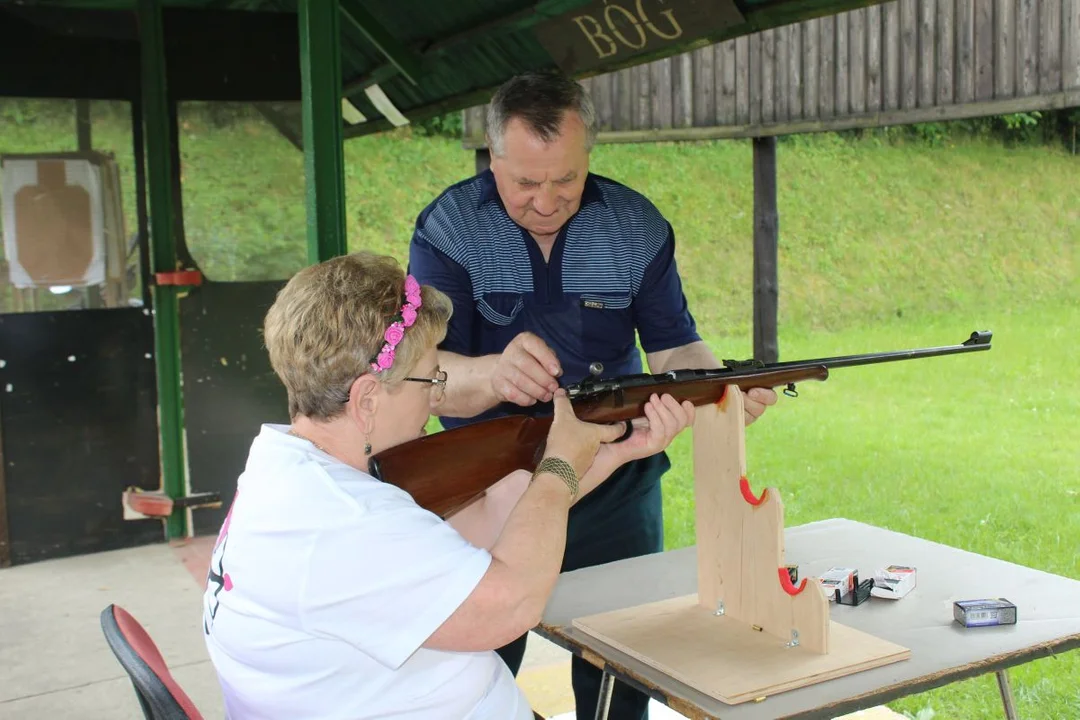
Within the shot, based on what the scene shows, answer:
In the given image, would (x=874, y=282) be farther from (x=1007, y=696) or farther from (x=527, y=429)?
(x=527, y=429)

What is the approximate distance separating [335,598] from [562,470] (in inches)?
19.8

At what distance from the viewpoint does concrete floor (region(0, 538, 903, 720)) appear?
3713 millimetres

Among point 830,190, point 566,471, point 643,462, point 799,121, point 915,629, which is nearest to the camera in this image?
point 566,471

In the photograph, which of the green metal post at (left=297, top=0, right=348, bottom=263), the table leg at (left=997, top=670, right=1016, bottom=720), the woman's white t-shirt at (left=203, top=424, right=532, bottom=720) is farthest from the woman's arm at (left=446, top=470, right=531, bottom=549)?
the green metal post at (left=297, top=0, right=348, bottom=263)

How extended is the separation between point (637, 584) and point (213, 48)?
4.26 metres

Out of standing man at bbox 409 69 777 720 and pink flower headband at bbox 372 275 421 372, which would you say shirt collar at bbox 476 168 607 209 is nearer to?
standing man at bbox 409 69 777 720

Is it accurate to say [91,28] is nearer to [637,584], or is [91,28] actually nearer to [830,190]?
[637,584]

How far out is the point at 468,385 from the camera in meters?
2.47

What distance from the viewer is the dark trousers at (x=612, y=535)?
2.71 metres

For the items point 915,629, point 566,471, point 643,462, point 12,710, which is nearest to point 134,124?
point 12,710

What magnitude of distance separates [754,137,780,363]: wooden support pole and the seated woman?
7.59 metres

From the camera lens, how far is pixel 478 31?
4.74 m

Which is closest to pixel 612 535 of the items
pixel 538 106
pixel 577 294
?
pixel 577 294

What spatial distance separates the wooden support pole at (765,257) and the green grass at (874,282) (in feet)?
2.46
